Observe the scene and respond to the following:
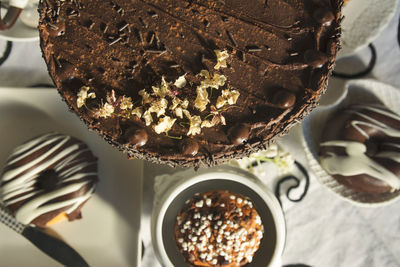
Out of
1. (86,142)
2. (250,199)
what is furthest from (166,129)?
(86,142)

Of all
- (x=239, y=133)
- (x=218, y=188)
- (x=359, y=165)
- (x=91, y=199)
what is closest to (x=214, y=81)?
(x=239, y=133)

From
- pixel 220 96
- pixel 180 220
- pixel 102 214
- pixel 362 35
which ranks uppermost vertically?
pixel 362 35

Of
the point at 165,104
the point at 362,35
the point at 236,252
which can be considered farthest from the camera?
the point at 362,35

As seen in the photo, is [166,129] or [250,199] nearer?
[166,129]

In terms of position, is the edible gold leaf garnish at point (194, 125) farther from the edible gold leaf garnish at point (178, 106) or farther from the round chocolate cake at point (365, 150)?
the round chocolate cake at point (365, 150)

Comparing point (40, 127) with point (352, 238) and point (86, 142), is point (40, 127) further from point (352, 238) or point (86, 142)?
point (352, 238)

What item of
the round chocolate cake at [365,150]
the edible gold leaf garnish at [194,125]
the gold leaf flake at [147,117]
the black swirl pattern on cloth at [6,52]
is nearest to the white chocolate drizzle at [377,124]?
the round chocolate cake at [365,150]

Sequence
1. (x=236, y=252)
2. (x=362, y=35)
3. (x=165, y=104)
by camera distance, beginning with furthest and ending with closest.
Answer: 1. (x=362, y=35)
2. (x=236, y=252)
3. (x=165, y=104)

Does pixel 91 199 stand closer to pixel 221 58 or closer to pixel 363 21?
pixel 221 58
